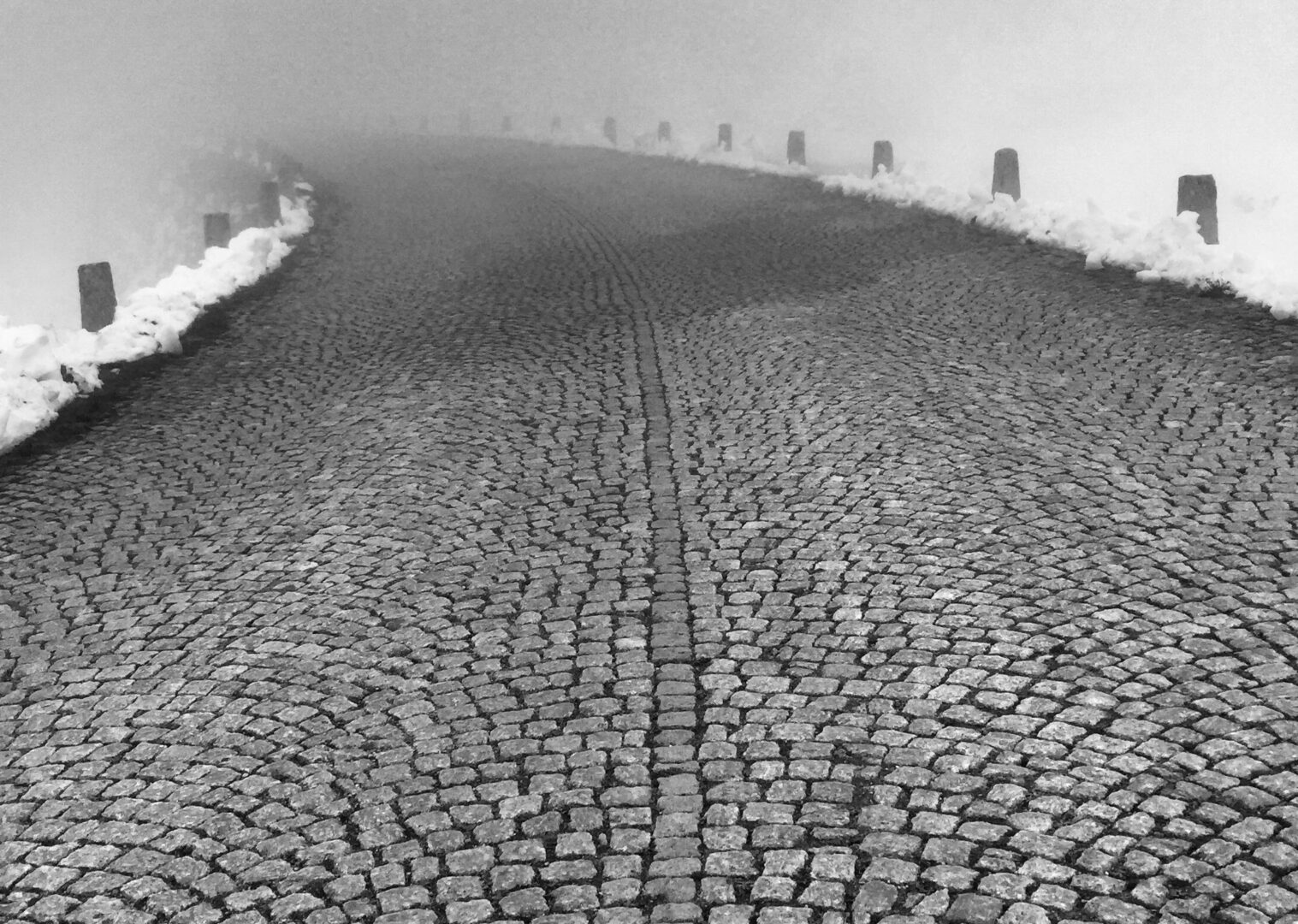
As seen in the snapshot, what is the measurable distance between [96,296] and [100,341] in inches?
48.2

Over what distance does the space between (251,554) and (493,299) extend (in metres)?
5.98

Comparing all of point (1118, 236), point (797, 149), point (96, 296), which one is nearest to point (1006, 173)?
point (1118, 236)

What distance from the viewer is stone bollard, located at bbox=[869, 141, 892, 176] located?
766 inches

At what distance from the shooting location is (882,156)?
1964cm

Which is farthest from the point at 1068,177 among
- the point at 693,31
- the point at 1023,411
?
the point at 693,31

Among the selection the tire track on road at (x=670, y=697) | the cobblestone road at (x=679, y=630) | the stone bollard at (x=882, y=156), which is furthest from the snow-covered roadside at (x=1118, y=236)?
the tire track on road at (x=670, y=697)

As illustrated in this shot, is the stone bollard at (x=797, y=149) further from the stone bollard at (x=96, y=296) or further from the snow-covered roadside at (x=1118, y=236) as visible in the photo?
the stone bollard at (x=96, y=296)

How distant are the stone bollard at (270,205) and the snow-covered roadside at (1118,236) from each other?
771 cm

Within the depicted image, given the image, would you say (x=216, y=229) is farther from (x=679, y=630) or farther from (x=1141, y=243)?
(x=679, y=630)

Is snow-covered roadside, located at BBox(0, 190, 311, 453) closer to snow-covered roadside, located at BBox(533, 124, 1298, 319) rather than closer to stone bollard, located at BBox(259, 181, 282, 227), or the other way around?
stone bollard, located at BBox(259, 181, 282, 227)

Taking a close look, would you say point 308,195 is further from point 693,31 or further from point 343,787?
point 693,31

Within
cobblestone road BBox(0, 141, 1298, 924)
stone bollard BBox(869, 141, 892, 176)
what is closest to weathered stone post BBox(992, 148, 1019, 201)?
stone bollard BBox(869, 141, 892, 176)

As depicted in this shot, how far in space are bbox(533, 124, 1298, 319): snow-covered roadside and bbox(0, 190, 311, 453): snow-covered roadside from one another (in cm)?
784

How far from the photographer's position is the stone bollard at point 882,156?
19453 mm
